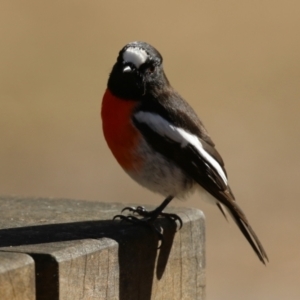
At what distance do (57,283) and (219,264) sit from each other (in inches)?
228

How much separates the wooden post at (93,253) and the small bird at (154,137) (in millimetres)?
256

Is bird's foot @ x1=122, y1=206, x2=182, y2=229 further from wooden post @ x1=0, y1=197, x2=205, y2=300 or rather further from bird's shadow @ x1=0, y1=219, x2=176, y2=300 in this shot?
bird's shadow @ x1=0, y1=219, x2=176, y2=300

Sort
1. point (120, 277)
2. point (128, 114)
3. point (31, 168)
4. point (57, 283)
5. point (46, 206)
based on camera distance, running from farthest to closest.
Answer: point (31, 168) → point (128, 114) → point (46, 206) → point (120, 277) → point (57, 283)

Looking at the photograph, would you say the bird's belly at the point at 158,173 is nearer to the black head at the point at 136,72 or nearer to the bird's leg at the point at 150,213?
the bird's leg at the point at 150,213

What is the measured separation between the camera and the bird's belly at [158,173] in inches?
201

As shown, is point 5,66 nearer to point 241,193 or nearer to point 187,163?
point 241,193

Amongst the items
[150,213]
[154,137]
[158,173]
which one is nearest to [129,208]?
[150,213]

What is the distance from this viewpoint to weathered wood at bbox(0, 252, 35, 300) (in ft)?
10.9

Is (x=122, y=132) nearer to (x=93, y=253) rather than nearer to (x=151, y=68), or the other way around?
(x=151, y=68)

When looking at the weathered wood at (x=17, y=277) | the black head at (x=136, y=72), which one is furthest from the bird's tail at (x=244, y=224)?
the weathered wood at (x=17, y=277)

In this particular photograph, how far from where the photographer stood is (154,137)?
510cm

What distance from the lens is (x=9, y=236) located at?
4.05 m

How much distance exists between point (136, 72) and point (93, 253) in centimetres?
168

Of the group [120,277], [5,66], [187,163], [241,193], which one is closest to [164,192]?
[187,163]
